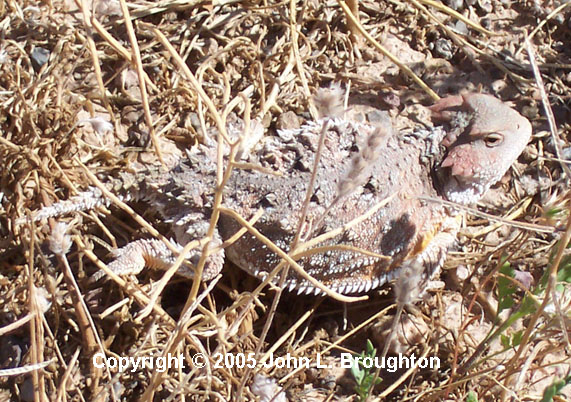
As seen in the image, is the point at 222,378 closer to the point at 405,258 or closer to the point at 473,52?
the point at 405,258

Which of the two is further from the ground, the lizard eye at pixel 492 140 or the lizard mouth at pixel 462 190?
the lizard eye at pixel 492 140

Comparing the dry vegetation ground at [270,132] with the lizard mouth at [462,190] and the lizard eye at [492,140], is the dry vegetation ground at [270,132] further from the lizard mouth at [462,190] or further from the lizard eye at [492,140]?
the lizard eye at [492,140]

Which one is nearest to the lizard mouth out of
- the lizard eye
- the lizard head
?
the lizard head

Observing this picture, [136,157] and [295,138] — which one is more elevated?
[295,138]

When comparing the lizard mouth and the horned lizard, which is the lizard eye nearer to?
the horned lizard

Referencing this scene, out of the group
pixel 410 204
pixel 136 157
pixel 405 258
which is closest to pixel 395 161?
pixel 410 204

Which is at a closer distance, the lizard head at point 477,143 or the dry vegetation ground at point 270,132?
the dry vegetation ground at point 270,132

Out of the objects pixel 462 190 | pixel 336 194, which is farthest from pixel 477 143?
pixel 336 194

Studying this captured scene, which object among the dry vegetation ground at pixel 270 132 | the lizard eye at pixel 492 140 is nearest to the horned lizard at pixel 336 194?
the lizard eye at pixel 492 140
